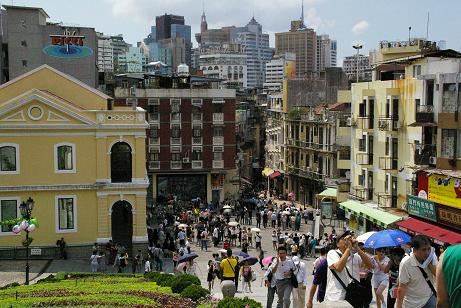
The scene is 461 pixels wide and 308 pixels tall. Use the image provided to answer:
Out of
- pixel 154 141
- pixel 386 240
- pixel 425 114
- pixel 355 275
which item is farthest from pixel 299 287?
pixel 154 141

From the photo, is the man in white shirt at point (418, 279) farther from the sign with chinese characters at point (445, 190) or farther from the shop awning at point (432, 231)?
the sign with chinese characters at point (445, 190)

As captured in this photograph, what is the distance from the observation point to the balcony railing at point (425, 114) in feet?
120

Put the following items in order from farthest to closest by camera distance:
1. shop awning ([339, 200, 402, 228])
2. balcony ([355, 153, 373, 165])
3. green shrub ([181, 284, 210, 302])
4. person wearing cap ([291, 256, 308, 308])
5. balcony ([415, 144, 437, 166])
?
balcony ([355, 153, 373, 165]), shop awning ([339, 200, 402, 228]), balcony ([415, 144, 437, 166]), green shrub ([181, 284, 210, 302]), person wearing cap ([291, 256, 308, 308])

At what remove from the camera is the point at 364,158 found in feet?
155

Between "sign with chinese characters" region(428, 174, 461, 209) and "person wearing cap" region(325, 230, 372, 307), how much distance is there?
2078cm

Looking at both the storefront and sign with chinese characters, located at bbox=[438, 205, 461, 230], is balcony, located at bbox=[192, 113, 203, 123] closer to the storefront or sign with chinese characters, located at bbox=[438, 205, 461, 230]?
the storefront

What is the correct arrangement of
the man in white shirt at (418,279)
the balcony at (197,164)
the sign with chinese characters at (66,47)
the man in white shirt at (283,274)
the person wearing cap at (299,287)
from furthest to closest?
the balcony at (197,164), the sign with chinese characters at (66,47), the person wearing cap at (299,287), the man in white shirt at (283,274), the man in white shirt at (418,279)

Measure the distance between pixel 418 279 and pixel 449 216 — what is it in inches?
940

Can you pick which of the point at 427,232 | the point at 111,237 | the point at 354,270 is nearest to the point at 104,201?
the point at 111,237

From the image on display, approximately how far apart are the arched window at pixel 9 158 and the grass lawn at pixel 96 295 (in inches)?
537

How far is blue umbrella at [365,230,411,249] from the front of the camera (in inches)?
727

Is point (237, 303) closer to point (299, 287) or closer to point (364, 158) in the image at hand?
point (299, 287)

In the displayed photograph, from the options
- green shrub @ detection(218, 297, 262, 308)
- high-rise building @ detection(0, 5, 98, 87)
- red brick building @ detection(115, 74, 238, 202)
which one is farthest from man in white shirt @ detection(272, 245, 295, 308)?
red brick building @ detection(115, 74, 238, 202)

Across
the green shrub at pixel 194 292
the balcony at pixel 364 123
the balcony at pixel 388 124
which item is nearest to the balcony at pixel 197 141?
the balcony at pixel 364 123
